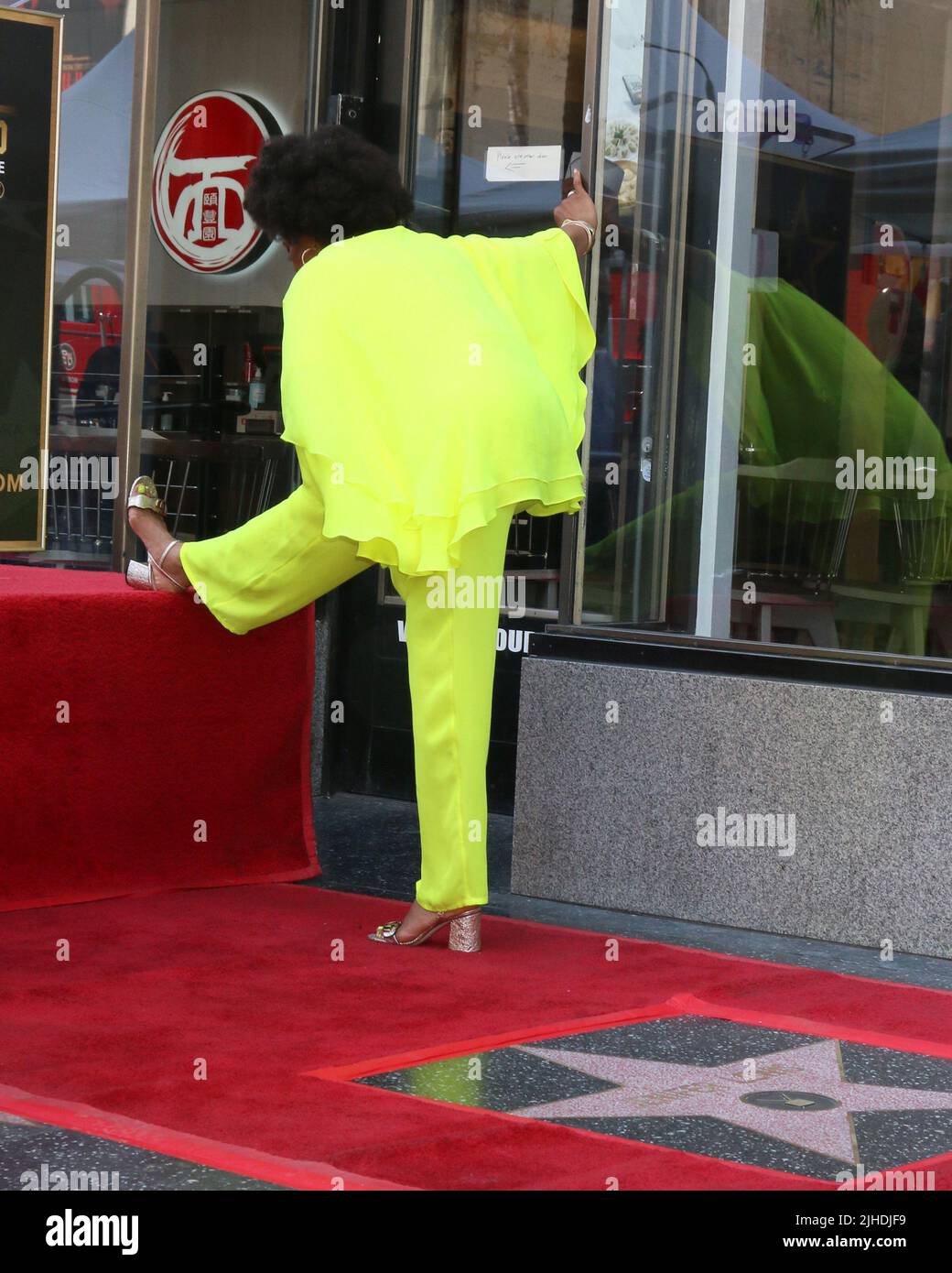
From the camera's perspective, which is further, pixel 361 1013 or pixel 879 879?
pixel 879 879

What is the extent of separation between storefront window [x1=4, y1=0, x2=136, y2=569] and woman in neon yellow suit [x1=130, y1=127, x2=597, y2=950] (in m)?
2.25

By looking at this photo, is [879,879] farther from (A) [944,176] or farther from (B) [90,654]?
(B) [90,654]

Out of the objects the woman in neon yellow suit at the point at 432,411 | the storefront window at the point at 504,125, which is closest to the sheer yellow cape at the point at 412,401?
the woman in neon yellow suit at the point at 432,411

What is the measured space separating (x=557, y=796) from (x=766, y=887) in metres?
0.69

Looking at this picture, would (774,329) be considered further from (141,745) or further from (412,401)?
(141,745)

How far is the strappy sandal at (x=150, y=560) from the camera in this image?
5441mm

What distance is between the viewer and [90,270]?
23.5ft

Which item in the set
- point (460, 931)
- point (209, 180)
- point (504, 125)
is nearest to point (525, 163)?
point (504, 125)

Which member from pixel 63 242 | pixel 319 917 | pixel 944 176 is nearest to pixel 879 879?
pixel 319 917

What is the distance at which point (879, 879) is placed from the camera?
202 inches

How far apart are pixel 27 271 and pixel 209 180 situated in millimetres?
Result: 1318

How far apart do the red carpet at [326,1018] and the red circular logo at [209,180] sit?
2585 mm

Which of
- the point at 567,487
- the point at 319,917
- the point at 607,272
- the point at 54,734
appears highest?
the point at 607,272

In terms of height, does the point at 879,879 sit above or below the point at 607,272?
below
